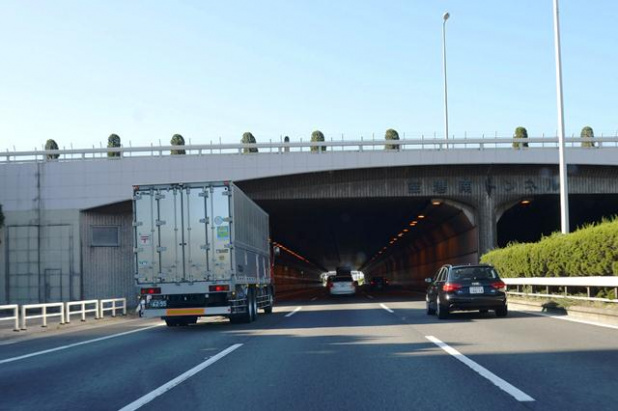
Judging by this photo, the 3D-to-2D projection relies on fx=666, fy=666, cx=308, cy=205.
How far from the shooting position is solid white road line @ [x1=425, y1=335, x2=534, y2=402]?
7.20 m

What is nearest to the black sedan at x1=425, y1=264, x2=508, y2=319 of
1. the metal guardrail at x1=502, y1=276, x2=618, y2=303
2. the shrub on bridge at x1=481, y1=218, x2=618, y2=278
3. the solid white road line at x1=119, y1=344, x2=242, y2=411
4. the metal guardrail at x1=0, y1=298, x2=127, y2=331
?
the metal guardrail at x1=502, y1=276, x2=618, y2=303

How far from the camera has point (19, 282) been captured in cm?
3475

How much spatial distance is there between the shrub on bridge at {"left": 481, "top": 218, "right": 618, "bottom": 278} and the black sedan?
2710mm

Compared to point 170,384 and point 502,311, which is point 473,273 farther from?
point 170,384

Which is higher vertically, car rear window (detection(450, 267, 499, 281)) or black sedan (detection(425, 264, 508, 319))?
car rear window (detection(450, 267, 499, 281))

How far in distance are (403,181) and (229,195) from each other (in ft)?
65.0

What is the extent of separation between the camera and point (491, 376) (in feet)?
27.8

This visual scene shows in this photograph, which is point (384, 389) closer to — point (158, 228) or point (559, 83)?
point (158, 228)

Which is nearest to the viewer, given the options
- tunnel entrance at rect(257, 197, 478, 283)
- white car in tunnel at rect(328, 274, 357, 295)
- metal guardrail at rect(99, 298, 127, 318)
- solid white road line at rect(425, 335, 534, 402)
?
solid white road line at rect(425, 335, 534, 402)

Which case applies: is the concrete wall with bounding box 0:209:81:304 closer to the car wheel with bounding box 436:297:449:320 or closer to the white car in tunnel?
the white car in tunnel

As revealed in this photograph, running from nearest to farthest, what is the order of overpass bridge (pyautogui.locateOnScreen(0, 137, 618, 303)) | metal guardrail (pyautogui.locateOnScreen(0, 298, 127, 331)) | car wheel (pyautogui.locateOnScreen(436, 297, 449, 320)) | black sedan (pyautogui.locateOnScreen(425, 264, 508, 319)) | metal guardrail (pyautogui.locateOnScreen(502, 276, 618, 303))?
1. metal guardrail (pyautogui.locateOnScreen(502, 276, 618, 303))
2. black sedan (pyautogui.locateOnScreen(425, 264, 508, 319))
3. car wheel (pyautogui.locateOnScreen(436, 297, 449, 320))
4. metal guardrail (pyautogui.locateOnScreen(0, 298, 127, 331))
5. overpass bridge (pyautogui.locateOnScreen(0, 137, 618, 303))

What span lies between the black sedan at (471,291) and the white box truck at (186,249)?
5.88 metres

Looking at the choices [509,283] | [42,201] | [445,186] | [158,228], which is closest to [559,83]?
[509,283]

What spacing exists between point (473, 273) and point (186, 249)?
8.14 meters
